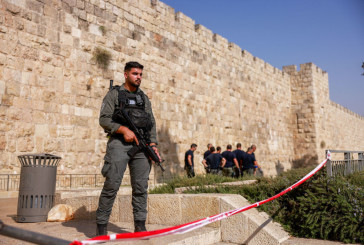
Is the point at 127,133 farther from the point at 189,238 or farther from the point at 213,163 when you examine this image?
the point at 213,163

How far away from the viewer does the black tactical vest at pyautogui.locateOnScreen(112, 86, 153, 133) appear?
3590 millimetres

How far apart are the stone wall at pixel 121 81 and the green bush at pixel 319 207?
4560 mm

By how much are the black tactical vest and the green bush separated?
1.89 m

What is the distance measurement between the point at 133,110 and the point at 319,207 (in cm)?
243

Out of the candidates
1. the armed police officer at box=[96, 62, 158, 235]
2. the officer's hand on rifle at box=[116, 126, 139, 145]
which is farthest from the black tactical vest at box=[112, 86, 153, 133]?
the officer's hand on rifle at box=[116, 126, 139, 145]

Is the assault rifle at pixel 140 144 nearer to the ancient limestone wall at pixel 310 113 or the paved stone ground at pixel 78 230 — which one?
the paved stone ground at pixel 78 230

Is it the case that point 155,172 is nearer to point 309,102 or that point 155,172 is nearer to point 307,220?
point 307,220

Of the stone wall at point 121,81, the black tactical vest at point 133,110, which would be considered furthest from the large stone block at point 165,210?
the stone wall at point 121,81

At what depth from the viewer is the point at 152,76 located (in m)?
10.6

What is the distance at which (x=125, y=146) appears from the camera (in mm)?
3508

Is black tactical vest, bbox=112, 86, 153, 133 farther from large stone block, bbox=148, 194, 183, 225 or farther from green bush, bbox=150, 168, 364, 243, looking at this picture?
green bush, bbox=150, 168, 364, 243

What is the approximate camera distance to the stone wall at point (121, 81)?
7.24 metres

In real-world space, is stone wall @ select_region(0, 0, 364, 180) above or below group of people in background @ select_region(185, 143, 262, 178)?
above

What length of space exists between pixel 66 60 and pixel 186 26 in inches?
219
